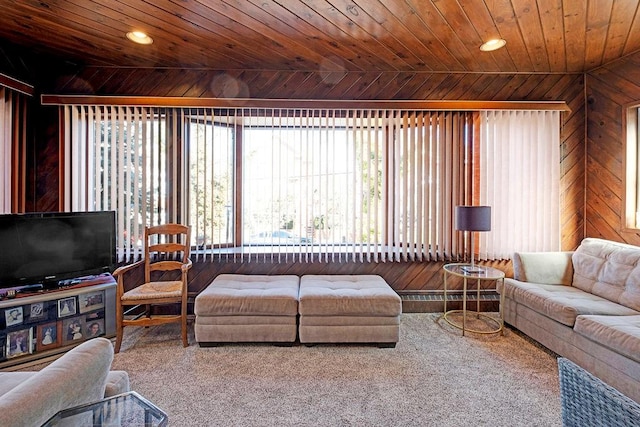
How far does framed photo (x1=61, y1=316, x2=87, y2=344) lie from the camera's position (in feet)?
8.28

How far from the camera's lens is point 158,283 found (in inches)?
116

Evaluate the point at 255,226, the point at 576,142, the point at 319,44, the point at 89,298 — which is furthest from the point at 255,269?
the point at 576,142

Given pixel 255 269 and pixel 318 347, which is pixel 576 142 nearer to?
pixel 318 347

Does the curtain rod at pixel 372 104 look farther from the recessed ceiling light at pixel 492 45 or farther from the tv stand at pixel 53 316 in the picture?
the tv stand at pixel 53 316

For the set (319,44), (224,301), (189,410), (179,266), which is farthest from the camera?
(179,266)

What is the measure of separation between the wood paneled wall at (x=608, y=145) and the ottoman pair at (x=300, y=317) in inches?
98.4

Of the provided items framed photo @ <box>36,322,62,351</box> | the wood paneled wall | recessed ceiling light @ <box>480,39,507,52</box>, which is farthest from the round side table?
framed photo @ <box>36,322,62,351</box>

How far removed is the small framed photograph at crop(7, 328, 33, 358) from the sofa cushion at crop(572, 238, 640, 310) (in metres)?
4.50

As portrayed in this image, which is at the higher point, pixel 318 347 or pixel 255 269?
pixel 255 269

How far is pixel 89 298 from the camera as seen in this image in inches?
104

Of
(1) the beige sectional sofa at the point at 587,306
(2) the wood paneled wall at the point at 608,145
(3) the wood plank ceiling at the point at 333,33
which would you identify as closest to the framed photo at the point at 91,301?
→ (3) the wood plank ceiling at the point at 333,33

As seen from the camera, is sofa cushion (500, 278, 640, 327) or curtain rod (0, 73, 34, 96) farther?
curtain rod (0, 73, 34, 96)

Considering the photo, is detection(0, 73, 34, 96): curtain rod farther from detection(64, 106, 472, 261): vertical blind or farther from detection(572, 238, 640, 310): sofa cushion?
detection(572, 238, 640, 310): sofa cushion

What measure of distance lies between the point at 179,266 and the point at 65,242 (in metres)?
0.91
